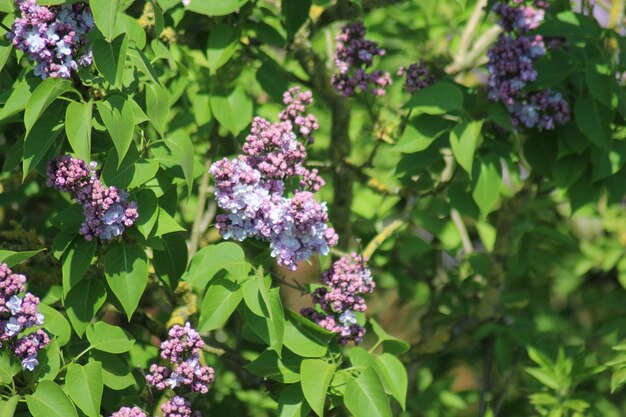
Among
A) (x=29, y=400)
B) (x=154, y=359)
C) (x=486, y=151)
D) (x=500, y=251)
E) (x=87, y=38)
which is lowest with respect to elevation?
(x=154, y=359)

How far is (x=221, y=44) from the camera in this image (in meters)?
3.03

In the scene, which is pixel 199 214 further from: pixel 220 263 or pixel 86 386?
pixel 86 386

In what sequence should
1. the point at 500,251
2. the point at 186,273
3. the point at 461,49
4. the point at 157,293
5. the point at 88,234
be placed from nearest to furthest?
the point at 88,234 < the point at 186,273 < the point at 157,293 < the point at 500,251 < the point at 461,49

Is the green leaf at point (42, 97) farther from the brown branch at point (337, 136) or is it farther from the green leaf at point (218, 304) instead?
the brown branch at point (337, 136)

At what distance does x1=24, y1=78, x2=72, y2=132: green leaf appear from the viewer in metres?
2.12

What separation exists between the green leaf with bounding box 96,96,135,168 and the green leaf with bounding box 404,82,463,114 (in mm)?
1000

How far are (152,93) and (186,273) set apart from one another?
1.87ft

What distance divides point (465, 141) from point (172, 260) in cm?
90

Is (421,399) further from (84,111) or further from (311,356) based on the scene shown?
(84,111)

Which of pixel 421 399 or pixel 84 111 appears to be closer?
pixel 84 111

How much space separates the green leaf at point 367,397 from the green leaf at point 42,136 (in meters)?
0.91

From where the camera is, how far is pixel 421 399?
3852 millimetres

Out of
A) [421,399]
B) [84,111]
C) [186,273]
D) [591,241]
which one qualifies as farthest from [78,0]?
[591,241]

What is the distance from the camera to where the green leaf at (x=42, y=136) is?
2234 millimetres
